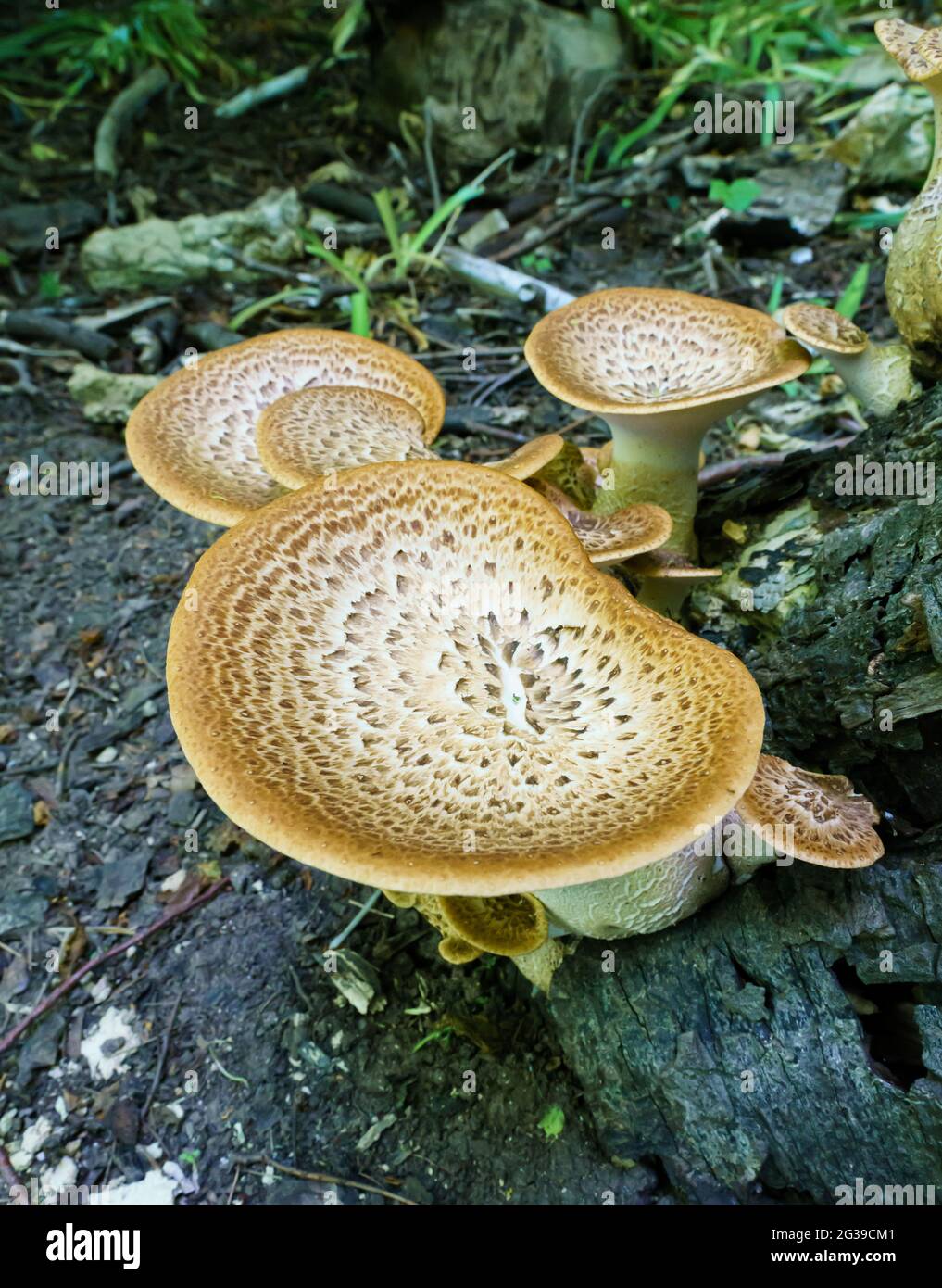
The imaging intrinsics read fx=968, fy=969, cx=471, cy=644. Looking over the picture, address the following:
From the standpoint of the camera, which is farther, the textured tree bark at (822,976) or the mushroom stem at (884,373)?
the mushroom stem at (884,373)

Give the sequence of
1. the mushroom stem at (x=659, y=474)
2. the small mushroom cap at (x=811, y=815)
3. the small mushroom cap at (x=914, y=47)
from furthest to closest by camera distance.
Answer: the mushroom stem at (x=659, y=474) < the small mushroom cap at (x=914, y=47) < the small mushroom cap at (x=811, y=815)

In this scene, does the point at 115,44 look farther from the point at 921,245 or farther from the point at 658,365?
the point at 921,245

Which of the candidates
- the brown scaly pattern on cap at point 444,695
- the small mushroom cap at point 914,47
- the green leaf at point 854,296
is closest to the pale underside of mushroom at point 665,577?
the brown scaly pattern on cap at point 444,695

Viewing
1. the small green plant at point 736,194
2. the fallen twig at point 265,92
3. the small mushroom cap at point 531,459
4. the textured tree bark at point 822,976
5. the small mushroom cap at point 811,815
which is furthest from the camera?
the fallen twig at point 265,92

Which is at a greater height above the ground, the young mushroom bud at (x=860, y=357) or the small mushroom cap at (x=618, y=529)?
the young mushroom bud at (x=860, y=357)

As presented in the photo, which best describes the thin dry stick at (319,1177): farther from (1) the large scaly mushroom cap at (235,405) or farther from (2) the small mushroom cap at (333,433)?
(2) the small mushroom cap at (333,433)

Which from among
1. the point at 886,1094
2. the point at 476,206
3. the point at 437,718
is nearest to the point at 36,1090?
the point at 437,718

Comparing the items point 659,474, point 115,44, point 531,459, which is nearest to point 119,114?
point 115,44

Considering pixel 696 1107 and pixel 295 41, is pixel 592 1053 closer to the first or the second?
pixel 696 1107
